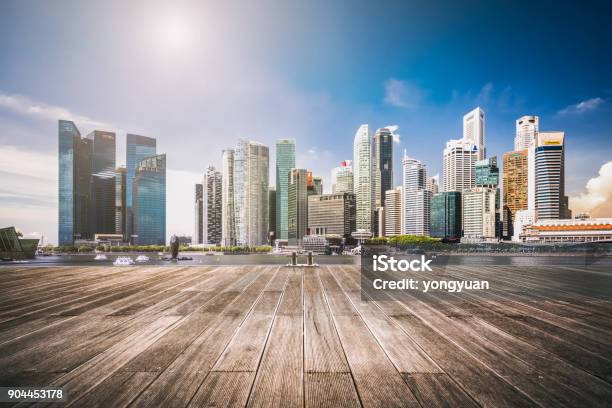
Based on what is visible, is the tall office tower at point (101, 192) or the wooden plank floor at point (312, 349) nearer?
the wooden plank floor at point (312, 349)

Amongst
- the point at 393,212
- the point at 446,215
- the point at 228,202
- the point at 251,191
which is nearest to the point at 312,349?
the point at 251,191

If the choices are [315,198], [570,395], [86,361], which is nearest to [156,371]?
[86,361]

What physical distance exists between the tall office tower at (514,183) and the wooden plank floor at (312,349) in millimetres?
196951

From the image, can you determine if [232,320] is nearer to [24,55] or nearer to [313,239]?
[24,55]

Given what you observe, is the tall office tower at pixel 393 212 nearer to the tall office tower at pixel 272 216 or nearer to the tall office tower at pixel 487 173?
the tall office tower at pixel 487 173

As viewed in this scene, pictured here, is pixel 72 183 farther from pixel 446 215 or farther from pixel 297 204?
pixel 446 215

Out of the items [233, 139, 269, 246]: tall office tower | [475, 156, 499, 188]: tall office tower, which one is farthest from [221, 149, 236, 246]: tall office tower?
[475, 156, 499, 188]: tall office tower

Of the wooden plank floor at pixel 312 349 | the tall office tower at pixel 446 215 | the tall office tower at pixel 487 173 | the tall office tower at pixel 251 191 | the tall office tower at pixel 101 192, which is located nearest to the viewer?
the wooden plank floor at pixel 312 349

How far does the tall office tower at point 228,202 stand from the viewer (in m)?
166

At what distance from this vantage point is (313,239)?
131m

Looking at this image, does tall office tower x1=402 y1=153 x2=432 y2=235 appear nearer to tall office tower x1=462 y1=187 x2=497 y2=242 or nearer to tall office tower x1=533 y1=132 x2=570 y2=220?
tall office tower x1=462 y1=187 x2=497 y2=242

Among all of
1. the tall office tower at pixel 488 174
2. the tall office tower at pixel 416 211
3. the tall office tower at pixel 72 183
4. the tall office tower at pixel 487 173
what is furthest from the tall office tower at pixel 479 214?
the tall office tower at pixel 72 183

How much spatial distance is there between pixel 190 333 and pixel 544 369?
4594mm

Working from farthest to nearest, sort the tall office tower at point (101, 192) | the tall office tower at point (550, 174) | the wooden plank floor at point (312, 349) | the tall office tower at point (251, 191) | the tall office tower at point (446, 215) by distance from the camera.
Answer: the tall office tower at point (101, 192) → the tall office tower at point (251, 191) → the tall office tower at point (446, 215) → the tall office tower at point (550, 174) → the wooden plank floor at point (312, 349)
